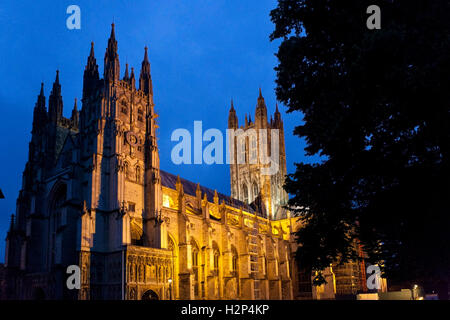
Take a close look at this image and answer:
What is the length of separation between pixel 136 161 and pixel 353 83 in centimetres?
2898

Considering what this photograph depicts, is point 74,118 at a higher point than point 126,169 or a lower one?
higher

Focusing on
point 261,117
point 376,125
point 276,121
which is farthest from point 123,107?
point 276,121

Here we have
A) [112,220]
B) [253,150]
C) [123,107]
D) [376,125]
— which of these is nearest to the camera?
[376,125]

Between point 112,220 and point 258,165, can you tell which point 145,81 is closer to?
point 112,220

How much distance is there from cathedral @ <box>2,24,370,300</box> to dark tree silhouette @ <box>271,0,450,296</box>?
1951 cm

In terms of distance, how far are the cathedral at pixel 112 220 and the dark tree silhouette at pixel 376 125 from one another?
1951 cm

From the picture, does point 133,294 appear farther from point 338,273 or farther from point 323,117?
point 338,273

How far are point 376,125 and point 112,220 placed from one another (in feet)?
88.6

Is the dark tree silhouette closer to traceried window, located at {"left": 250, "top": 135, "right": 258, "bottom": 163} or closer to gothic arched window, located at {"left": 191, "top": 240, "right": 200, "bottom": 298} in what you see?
gothic arched window, located at {"left": 191, "top": 240, "right": 200, "bottom": 298}

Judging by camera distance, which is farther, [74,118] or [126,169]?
[74,118]

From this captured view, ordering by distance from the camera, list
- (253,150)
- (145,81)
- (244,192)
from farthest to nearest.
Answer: (253,150)
(244,192)
(145,81)

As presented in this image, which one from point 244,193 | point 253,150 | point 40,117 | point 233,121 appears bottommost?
point 244,193

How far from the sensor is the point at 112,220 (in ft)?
110
